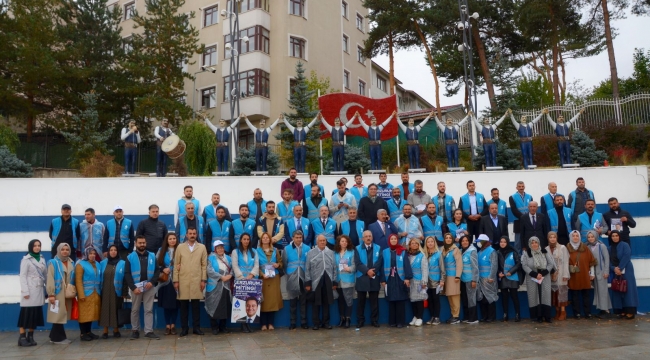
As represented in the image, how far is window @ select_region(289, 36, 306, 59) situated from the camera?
1177 inches

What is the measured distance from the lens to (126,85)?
25.1 m

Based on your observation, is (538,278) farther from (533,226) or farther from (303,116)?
(303,116)

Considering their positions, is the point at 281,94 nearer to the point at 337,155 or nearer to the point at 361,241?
the point at 337,155

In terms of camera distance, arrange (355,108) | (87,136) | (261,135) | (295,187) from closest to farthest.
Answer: (295,187)
(261,135)
(355,108)
(87,136)

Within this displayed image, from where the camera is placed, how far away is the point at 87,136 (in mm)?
22344

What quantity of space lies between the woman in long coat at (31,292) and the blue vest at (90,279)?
23.1 inches

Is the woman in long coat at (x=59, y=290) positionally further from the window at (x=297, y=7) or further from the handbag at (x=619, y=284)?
the window at (x=297, y=7)

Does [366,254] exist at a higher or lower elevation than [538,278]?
higher

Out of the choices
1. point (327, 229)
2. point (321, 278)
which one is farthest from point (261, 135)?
point (321, 278)

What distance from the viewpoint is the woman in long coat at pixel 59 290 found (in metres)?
8.13

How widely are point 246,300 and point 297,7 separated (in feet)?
82.3

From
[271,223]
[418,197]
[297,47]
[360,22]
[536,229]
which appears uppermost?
[360,22]

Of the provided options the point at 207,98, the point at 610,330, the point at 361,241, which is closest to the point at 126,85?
the point at 207,98

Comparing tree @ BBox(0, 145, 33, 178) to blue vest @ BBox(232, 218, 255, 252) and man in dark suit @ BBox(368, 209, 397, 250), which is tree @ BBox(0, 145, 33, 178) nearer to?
blue vest @ BBox(232, 218, 255, 252)
